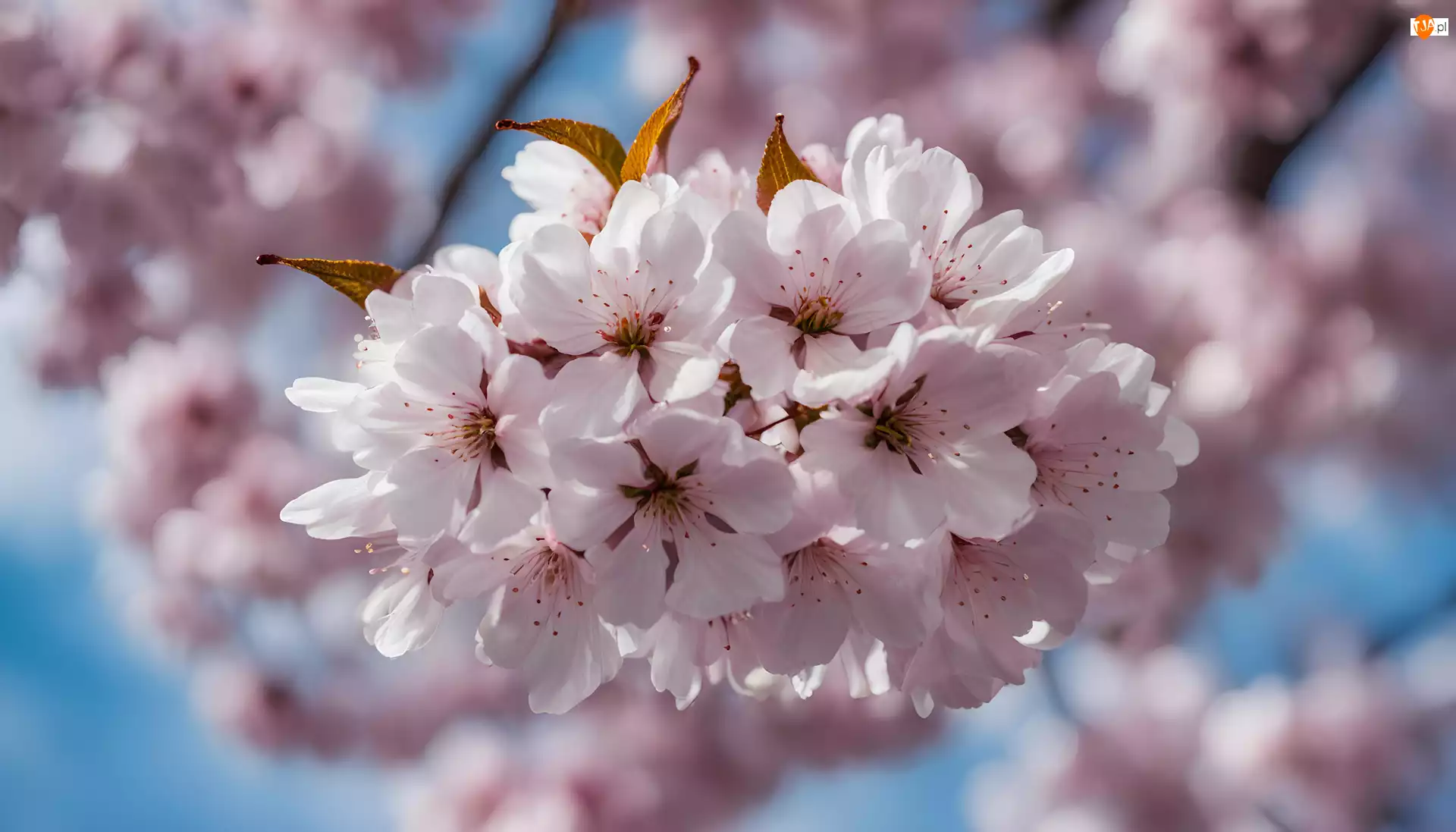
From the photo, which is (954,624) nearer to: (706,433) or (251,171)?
(706,433)

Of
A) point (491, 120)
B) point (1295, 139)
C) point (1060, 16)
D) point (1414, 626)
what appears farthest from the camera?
point (1060, 16)

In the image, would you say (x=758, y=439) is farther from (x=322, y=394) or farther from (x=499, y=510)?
(x=322, y=394)

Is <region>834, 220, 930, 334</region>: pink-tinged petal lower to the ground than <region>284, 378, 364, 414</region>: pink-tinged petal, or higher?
higher

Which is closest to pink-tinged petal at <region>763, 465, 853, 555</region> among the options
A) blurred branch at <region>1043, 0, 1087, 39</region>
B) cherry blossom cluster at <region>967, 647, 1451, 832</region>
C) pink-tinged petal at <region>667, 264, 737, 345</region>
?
pink-tinged petal at <region>667, 264, 737, 345</region>

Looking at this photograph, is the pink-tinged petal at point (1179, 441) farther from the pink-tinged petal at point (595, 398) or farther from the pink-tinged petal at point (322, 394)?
the pink-tinged petal at point (322, 394)

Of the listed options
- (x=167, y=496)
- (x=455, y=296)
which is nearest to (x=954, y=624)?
(x=455, y=296)

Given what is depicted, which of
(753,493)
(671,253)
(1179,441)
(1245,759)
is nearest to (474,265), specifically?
(671,253)

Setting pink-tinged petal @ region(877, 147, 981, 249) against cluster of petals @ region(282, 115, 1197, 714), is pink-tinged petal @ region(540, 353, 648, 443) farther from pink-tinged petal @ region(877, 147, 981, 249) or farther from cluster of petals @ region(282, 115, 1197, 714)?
pink-tinged petal @ region(877, 147, 981, 249)
